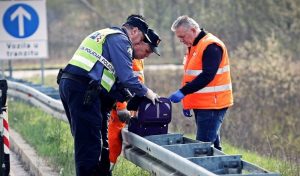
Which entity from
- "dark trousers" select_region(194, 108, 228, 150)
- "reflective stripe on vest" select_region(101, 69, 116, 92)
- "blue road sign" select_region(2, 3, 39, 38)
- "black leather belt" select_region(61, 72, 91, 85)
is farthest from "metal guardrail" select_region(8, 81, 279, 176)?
"blue road sign" select_region(2, 3, 39, 38)

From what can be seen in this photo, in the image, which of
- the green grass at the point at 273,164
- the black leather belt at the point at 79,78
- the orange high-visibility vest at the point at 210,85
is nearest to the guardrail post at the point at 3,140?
the black leather belt at the point at 79,78

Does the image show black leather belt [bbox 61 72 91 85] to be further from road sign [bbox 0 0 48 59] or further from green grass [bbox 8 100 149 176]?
road sign [bbox 0 0 48 59]

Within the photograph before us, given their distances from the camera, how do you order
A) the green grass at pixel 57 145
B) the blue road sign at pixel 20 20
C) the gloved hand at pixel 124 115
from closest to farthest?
1. the gloved hand at pixel 124 115
2. the green grass at pixel 57 145
3. the blue road sign at pixel 20 20

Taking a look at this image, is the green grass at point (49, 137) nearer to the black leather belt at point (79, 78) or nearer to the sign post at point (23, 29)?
the sign post at point (23, 29)

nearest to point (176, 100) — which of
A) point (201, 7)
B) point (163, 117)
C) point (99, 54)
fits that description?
point (163, 117)

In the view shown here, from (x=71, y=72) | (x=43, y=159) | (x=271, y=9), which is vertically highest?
(x=271, y=9)

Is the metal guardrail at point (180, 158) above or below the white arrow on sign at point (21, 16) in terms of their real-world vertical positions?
below

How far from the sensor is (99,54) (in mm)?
7484

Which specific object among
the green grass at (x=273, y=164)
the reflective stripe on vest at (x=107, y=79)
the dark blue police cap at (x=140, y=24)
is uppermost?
the dark blue police cap at (x=140, y=24)

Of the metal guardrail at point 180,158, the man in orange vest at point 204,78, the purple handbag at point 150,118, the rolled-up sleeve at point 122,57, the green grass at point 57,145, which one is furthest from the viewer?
the green grass at point 57,145

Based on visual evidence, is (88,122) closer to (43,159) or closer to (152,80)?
(43,159)

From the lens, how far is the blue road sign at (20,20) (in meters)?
16.3

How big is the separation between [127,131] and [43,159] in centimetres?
264

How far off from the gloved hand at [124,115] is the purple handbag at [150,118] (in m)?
0.05
